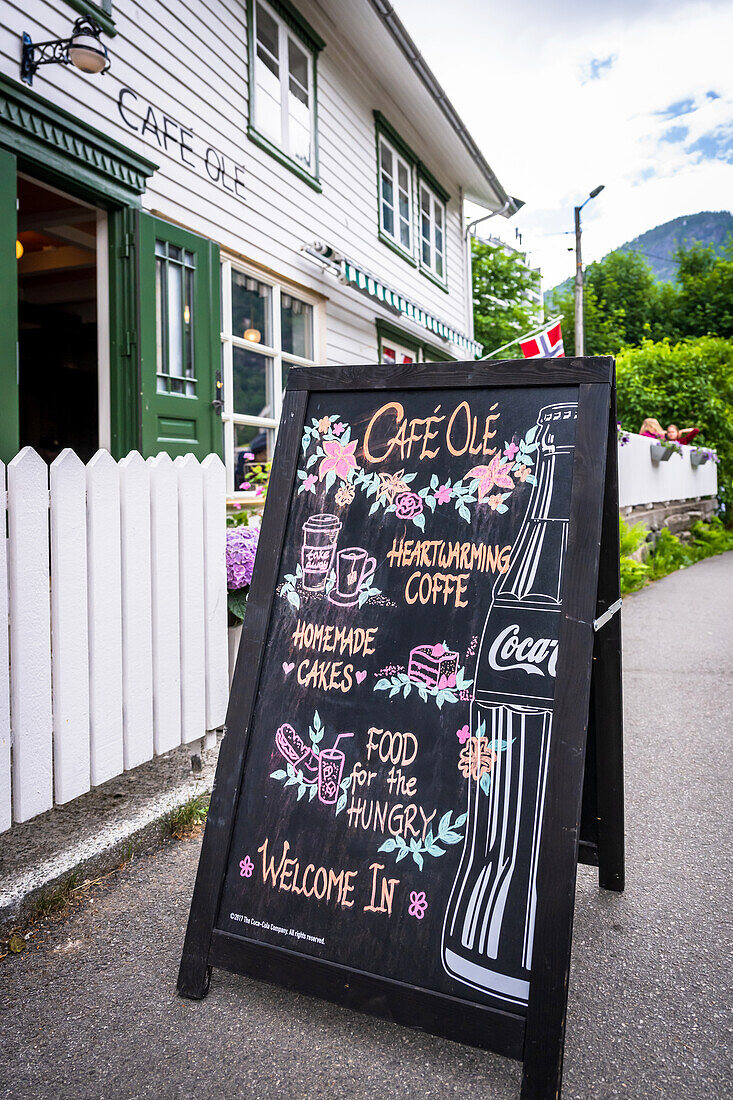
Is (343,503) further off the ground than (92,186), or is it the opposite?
(92,186)

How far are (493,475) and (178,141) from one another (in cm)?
472

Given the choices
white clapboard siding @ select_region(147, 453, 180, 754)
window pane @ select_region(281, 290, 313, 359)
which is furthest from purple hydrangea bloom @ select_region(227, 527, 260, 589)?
window pane @ select_region(281, 290, 313, 359)

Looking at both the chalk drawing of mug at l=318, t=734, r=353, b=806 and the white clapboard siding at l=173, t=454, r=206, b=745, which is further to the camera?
Answer: the white clapboard siding at l=173, t=454, r=206, b=745

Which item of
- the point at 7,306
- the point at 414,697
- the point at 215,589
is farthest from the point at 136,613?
the point at 7,306

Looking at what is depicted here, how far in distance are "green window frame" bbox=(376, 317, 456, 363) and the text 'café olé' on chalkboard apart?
652 centimetres

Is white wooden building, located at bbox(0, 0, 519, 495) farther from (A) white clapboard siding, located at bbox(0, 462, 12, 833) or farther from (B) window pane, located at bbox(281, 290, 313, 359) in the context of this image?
(A) white clapboard siding, located at bbox(0, 462, 12, 833)

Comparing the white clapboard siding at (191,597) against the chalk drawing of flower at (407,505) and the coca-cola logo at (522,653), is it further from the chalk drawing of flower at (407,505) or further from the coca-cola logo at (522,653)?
the coca-cola logo at (522,653)

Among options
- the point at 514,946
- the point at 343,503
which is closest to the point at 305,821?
the point at 514,946

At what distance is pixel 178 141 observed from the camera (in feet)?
17.5

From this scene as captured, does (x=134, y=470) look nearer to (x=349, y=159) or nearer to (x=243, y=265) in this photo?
(x=243, y=265)

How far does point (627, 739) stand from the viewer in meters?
3.77

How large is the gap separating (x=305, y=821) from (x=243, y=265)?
551cm

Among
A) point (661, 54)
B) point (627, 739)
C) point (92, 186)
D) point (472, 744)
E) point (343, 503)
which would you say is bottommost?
point (627, 739)

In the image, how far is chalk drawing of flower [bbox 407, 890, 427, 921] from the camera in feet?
5.34
